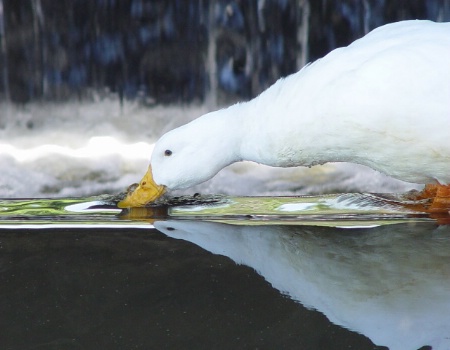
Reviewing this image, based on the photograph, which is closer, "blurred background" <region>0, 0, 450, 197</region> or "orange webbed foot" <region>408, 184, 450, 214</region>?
"orange webbed foot" <region>408, 184, 450, 214</region>

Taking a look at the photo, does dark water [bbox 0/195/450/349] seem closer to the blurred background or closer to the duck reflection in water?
the duck reflection in water

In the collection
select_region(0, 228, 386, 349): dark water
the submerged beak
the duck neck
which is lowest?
select_region(0, 228, 386, 349): dark water

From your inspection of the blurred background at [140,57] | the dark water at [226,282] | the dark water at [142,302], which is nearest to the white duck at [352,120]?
the dark water at [226,282]

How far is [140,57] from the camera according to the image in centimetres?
575

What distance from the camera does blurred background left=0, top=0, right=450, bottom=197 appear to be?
567 cm

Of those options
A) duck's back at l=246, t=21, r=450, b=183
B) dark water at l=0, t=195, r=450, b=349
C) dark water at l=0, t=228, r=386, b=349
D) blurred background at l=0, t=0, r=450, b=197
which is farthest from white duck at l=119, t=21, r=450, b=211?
blurred background at l=0, t=0, r=450, b=197

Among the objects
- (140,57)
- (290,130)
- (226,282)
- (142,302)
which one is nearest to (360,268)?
(226,282)

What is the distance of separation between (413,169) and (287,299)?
124 centimetres

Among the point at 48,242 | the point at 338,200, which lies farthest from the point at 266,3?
the point at 48,242

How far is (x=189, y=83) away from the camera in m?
5.79

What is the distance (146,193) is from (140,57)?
6.27 feet

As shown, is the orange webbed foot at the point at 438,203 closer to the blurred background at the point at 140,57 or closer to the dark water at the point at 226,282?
the dark water at the point at 226,282

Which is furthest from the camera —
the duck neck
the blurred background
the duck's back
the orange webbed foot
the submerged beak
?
the blurred background

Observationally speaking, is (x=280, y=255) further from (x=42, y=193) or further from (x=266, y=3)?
(x=266, y=3)
